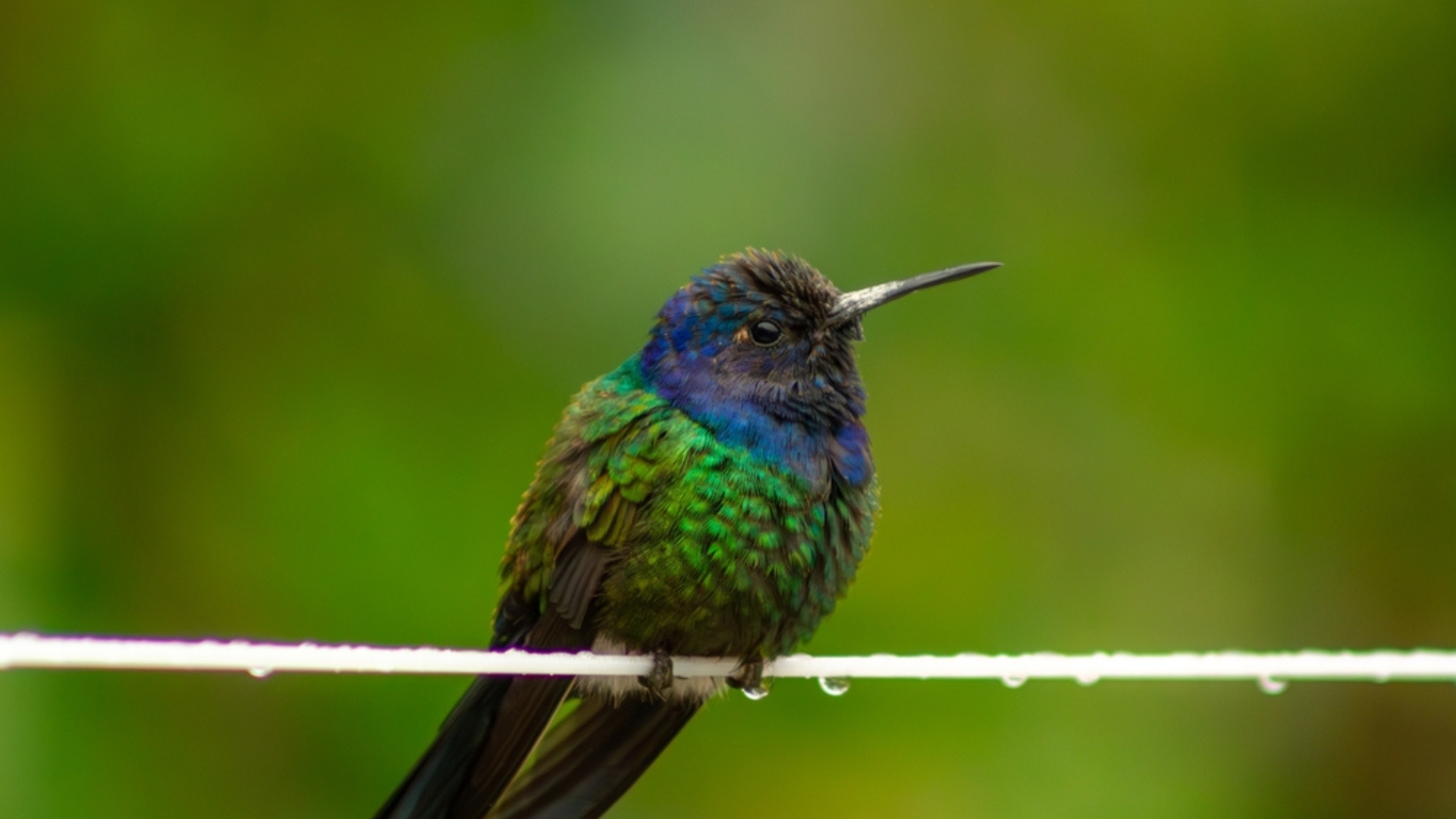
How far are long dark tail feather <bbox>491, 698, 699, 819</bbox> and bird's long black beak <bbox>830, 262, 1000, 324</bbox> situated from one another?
787 millimetres

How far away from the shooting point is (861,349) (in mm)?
3986

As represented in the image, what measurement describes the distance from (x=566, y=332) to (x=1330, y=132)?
2.34 m

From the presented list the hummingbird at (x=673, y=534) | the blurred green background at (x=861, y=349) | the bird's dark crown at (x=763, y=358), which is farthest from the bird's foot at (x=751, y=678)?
the blurred green background at (x=861, y=349)

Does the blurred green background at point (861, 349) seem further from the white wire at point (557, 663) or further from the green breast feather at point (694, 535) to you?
the white wire at point (557, 663)

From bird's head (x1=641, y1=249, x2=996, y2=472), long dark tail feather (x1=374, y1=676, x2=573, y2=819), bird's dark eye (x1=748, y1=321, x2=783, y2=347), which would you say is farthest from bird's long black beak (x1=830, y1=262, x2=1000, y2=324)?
long dark tail feather (x1=374, y1=676, x2=573, y2=819)

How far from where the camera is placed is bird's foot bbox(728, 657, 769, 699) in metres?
2.30

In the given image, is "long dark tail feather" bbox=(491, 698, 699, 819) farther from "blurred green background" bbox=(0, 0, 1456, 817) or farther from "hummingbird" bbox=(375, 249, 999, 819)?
"blurred green background" bbox=(0, 0, 1456, 817)

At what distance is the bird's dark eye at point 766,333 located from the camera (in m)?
2.46

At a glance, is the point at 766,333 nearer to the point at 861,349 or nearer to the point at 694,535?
the point at 694,535

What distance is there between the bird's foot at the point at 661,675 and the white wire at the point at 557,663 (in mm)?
55

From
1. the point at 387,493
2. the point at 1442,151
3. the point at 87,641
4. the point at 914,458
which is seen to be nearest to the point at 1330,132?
the point at 1442,151

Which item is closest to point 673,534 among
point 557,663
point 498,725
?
point 498,725

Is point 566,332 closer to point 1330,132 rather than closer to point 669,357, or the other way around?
point 669,357

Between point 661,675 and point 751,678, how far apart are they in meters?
0.20
